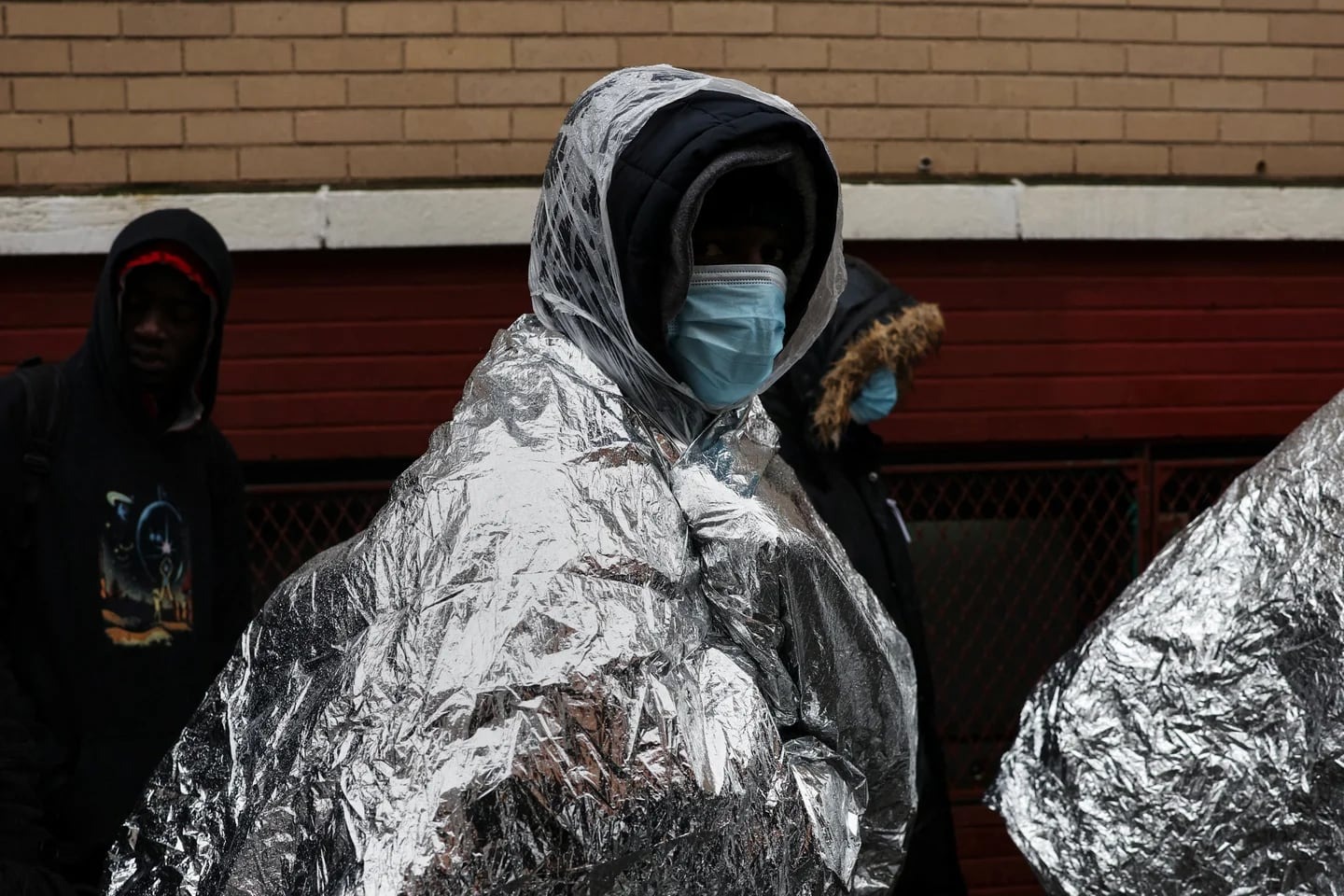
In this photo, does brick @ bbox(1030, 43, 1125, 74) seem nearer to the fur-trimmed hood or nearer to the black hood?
the fur-trimmed hood

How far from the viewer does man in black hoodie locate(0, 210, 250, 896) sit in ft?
9.27

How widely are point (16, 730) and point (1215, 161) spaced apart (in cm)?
436

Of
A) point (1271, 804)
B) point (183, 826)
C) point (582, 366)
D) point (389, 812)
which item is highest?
point (582, 366)

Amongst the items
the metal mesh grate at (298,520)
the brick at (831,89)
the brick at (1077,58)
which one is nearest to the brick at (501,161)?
the brick at (831,89)

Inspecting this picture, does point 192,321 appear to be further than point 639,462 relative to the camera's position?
Yes

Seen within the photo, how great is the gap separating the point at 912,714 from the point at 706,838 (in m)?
0.52

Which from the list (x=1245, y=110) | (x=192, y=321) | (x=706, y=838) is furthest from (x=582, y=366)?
(x=1245, y=110)

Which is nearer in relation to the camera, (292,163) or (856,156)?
(292,163)

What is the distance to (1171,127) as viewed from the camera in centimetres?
535

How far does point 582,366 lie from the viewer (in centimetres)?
188

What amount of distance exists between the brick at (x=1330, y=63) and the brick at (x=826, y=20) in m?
1.64

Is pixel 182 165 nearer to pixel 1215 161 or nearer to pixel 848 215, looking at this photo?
pixel 848 215

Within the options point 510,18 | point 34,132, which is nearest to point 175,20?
point 34,132

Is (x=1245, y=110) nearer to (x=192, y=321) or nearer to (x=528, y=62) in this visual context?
(x=528, y=62)
